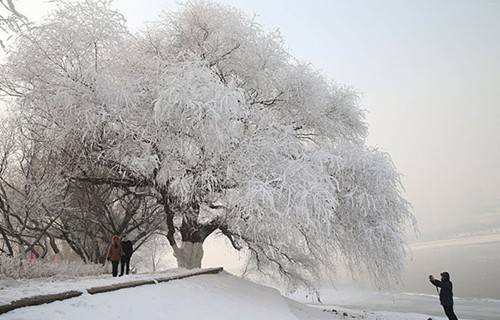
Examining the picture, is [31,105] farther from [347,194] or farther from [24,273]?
[347,194]

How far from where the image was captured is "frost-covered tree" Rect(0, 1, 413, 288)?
36.9ft

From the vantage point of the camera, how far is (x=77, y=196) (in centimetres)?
1734

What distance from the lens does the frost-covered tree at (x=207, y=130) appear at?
1125cm

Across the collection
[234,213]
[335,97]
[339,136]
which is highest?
[335,97]

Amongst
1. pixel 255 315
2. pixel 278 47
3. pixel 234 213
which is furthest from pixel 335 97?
pixel 255 315

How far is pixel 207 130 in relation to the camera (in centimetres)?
1125

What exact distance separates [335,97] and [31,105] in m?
11.0

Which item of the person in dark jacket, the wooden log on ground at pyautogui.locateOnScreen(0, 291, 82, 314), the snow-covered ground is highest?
the wooden log on ground at pyautogui.locateOnScreen(0, 291, 82, 314)

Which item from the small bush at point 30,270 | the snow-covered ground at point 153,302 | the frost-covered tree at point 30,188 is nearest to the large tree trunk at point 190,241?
the snow-covered ground at point 153,302

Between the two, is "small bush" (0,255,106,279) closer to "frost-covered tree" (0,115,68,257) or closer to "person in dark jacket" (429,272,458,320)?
"frost-covered tree" (0,115,68,257)

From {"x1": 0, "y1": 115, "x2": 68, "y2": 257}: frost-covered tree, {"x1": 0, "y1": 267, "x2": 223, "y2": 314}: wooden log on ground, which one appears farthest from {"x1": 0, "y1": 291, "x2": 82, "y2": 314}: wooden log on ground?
{"x1": 0, "y1": 115, "x2": 68, "y2": 257}: frost-covered tree

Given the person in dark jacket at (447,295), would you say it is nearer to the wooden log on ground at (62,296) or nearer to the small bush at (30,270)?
the wooden log on ground at (62,296)

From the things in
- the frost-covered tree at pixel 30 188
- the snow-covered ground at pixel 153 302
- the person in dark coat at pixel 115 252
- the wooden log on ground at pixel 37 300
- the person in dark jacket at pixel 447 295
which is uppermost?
the frost-covered tree at pixel 30 188

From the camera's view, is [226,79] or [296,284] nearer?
[226,79]
